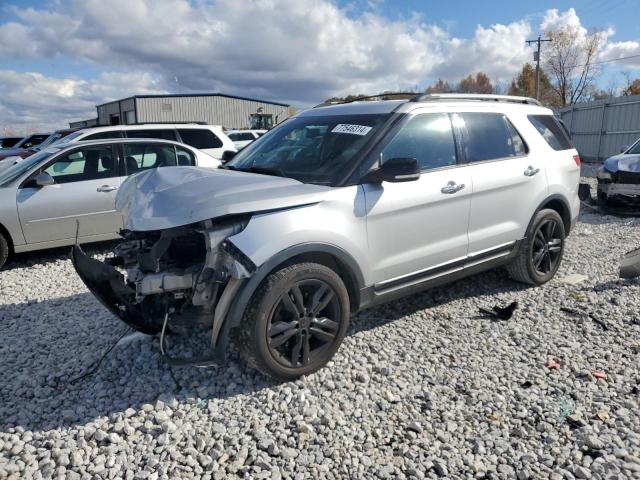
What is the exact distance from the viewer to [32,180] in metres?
6.59

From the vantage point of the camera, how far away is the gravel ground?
109 inches

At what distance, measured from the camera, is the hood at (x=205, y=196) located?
3141mm

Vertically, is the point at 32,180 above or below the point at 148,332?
above

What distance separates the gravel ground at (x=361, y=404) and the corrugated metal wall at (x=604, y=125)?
724 inches

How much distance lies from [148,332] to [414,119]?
2.62 meters

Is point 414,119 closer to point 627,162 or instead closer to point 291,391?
point 291,391

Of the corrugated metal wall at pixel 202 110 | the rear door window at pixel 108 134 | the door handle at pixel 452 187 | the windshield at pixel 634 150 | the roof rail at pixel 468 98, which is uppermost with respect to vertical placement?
the corrugated metal wall at pixel 202 110

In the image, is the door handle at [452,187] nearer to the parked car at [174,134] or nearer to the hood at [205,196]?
the hood at [205,196]

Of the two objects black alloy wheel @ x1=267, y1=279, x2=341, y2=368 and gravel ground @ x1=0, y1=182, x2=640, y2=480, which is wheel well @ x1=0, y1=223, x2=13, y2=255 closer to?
gravel ground @ x1=0, y1=182, x2=640, y2=480

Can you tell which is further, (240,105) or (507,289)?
(240,105)

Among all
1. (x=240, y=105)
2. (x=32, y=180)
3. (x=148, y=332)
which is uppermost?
(x=240, y=105)

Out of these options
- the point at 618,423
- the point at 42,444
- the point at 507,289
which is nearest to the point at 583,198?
the point at 507,289

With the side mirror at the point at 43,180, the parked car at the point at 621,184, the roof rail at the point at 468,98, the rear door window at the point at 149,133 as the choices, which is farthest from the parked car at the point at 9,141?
the roof rail at the point at 468,98

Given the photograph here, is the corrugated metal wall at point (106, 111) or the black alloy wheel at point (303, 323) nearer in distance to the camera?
the black alloy wheel at point (303, 323)
